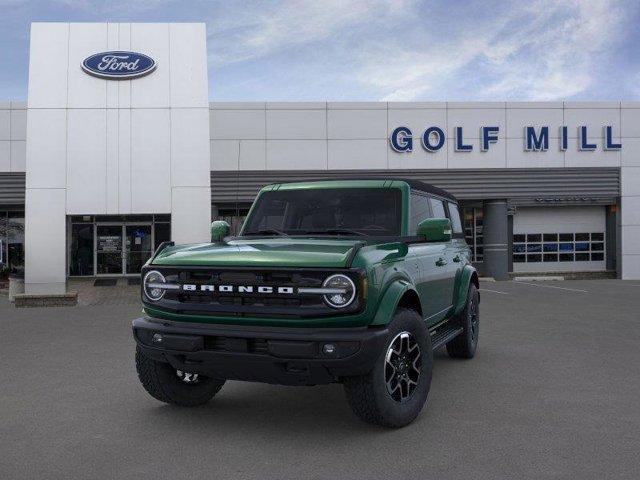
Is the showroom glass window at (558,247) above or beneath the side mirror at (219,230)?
beneath

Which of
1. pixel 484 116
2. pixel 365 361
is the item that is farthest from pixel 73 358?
A: pixel 484 116

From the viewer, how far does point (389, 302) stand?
13.8ft

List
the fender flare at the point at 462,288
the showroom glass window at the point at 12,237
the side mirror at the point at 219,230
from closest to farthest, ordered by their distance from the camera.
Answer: the side mirror at the point at 219,230, the fender flare at the point at 462,288, the showroom glass window at the point at 12,237

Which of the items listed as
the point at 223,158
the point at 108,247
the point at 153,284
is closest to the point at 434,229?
the point at 153,284

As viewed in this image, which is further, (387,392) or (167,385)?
(167,385)

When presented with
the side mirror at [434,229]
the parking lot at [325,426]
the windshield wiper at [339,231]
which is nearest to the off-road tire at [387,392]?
the parking lot at [325,426]

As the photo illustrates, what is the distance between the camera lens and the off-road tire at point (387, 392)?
13.4 feet

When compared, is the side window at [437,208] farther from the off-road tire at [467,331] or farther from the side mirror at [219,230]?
the side mirror at [219,230]

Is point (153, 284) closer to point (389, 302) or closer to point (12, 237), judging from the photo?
point (389, 302)

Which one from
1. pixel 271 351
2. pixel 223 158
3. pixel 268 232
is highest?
pixel 223 158

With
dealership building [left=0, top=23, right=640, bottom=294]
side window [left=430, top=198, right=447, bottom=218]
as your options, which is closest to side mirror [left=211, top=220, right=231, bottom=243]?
side window [left=430, top=198, right=447, bottom=218]

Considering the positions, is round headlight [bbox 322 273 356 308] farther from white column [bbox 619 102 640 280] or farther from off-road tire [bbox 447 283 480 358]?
white column [bbox 619 102 640 280]

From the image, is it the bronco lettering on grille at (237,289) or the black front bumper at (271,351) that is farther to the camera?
the bronco lettering on grille at (237,289)

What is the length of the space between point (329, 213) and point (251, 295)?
1502 millimetres
